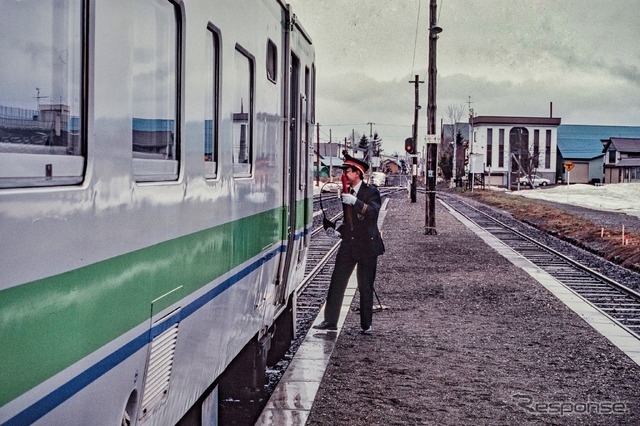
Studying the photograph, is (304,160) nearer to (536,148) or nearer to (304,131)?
(304,131)

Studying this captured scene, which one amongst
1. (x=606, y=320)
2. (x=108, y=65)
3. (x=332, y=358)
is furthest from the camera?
(x=606, y=320)

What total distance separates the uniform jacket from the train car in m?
3.40

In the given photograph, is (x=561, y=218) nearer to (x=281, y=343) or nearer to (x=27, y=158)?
(x=281, y=343)

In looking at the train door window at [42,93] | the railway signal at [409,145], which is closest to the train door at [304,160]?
the train door window at [42,93]

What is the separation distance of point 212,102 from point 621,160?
10652 cm

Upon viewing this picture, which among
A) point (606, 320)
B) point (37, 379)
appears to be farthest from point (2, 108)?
point (606, 320)

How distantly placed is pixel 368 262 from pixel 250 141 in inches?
152

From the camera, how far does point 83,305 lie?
2.87m

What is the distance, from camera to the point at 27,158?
2564 millimetres

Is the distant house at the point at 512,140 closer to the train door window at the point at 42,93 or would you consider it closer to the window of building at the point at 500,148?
the window of building at the point at 500,148

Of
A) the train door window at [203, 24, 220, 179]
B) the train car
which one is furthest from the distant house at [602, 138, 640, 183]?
the train door window at [203, 24, 220, 179]

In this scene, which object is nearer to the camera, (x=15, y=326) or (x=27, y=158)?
(x=15, y=326)

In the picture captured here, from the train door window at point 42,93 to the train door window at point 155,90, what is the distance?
0.57 m

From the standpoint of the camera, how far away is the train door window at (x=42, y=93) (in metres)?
2.51
